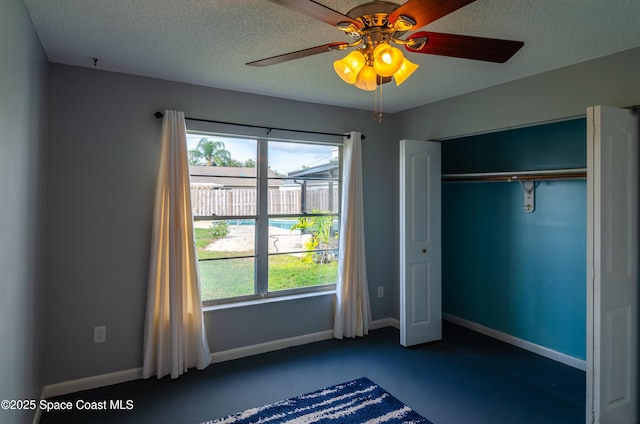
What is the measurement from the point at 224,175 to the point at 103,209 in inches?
40.1

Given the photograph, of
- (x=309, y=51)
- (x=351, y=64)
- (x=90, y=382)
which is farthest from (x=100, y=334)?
(x=351, y=64)

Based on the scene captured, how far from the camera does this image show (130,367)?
297cm

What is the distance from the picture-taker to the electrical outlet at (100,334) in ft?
9.37

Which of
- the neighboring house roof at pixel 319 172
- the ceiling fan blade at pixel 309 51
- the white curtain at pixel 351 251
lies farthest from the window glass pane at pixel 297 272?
the ceiling fan blade at pixel 309 51

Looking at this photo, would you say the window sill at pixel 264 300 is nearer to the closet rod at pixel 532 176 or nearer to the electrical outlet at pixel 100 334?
the electrical outlet at pixel 100 334

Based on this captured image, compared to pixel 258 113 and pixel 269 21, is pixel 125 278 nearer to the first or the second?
pixel 258 113

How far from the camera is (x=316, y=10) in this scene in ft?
4.69

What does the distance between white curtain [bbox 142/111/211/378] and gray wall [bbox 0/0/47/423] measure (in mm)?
734

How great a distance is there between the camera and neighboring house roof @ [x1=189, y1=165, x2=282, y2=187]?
3.29 meters

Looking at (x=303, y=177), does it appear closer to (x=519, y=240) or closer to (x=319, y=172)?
(x=319, y=172)

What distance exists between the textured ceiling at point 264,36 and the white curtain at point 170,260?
598mm

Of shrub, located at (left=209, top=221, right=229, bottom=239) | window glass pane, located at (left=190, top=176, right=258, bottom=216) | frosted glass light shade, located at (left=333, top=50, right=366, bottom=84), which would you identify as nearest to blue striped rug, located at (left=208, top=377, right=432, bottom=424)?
shrub, located at (left=209, top=221, right=229, bottom=239)

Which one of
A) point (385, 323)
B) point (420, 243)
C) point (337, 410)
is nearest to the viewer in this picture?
point (337, 410)

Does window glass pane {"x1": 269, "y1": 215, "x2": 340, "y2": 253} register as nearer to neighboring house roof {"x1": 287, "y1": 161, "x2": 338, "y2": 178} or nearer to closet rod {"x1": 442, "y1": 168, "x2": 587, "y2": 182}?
neighboring house roof {"x1": 287, "y1": 161, "x2": 338, "y2": 178}
